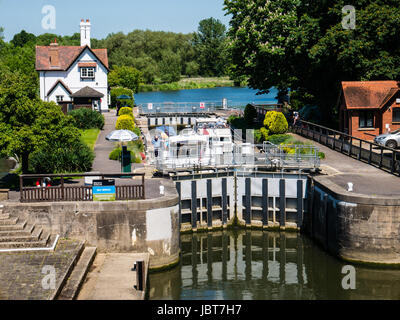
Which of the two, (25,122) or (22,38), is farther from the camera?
(22,38)

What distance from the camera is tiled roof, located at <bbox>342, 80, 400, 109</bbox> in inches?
1751

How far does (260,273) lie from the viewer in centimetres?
2986

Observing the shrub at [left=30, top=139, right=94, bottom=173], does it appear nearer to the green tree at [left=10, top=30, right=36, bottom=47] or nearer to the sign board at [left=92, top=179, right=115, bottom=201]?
the sign board at [left=92, top=179, right=115, bottom=201]

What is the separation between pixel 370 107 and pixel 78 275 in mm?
28311

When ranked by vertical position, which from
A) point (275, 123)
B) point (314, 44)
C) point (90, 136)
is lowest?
point (90, 136)

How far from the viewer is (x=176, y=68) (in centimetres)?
15100

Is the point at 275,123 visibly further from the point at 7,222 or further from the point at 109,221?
the point at 7,222

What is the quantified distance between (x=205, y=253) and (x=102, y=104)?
44737 millimetres

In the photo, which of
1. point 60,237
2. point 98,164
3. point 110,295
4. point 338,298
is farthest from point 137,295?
point 98,164

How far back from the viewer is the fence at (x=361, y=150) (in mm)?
34281

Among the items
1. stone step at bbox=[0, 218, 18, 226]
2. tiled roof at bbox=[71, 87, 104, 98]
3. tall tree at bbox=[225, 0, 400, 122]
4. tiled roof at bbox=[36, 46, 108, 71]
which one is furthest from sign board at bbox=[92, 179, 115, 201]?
tiled roof at bbox=[36, 46, 108, 71]

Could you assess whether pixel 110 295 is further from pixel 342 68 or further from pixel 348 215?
pixel 342 68

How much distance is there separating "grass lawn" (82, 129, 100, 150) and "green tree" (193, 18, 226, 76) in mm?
113426

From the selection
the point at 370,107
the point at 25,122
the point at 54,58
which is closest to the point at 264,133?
the point at 370,107
